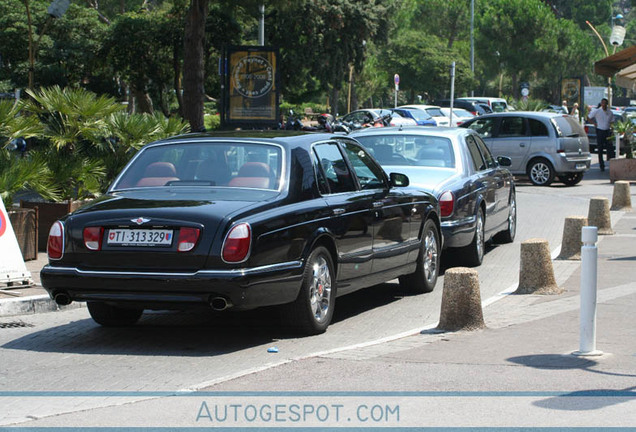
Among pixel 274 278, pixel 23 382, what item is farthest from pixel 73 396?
pixel 274 278

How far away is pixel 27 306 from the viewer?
9.41 m

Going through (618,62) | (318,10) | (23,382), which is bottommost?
(23,382)

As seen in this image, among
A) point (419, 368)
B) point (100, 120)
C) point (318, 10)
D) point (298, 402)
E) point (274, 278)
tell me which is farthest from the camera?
point (318, 10)

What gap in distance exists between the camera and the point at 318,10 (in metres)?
48.8

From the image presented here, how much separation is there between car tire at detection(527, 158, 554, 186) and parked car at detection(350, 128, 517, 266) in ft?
35.9

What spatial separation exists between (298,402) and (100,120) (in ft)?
30.9

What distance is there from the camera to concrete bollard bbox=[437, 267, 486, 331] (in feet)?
27.0

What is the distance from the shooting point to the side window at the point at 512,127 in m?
24.7

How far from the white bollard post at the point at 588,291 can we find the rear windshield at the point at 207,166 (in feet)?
8.11

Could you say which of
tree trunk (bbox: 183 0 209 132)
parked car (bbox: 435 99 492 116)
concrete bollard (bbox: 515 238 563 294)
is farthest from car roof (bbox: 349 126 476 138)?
parked car (bbox: 435 99 492 116)

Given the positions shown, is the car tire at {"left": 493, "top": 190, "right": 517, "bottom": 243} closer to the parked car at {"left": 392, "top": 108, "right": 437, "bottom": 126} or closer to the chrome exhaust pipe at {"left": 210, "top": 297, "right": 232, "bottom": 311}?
the chrome exhaust pipe at {"left": 210, "top": 297, "right": 232, "bottom": 311}

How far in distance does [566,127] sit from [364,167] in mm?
16151

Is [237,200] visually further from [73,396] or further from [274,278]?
[73,396]

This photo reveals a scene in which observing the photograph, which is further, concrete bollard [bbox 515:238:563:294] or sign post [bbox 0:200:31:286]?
concrete bollard [bbox 515:238:563:294]
